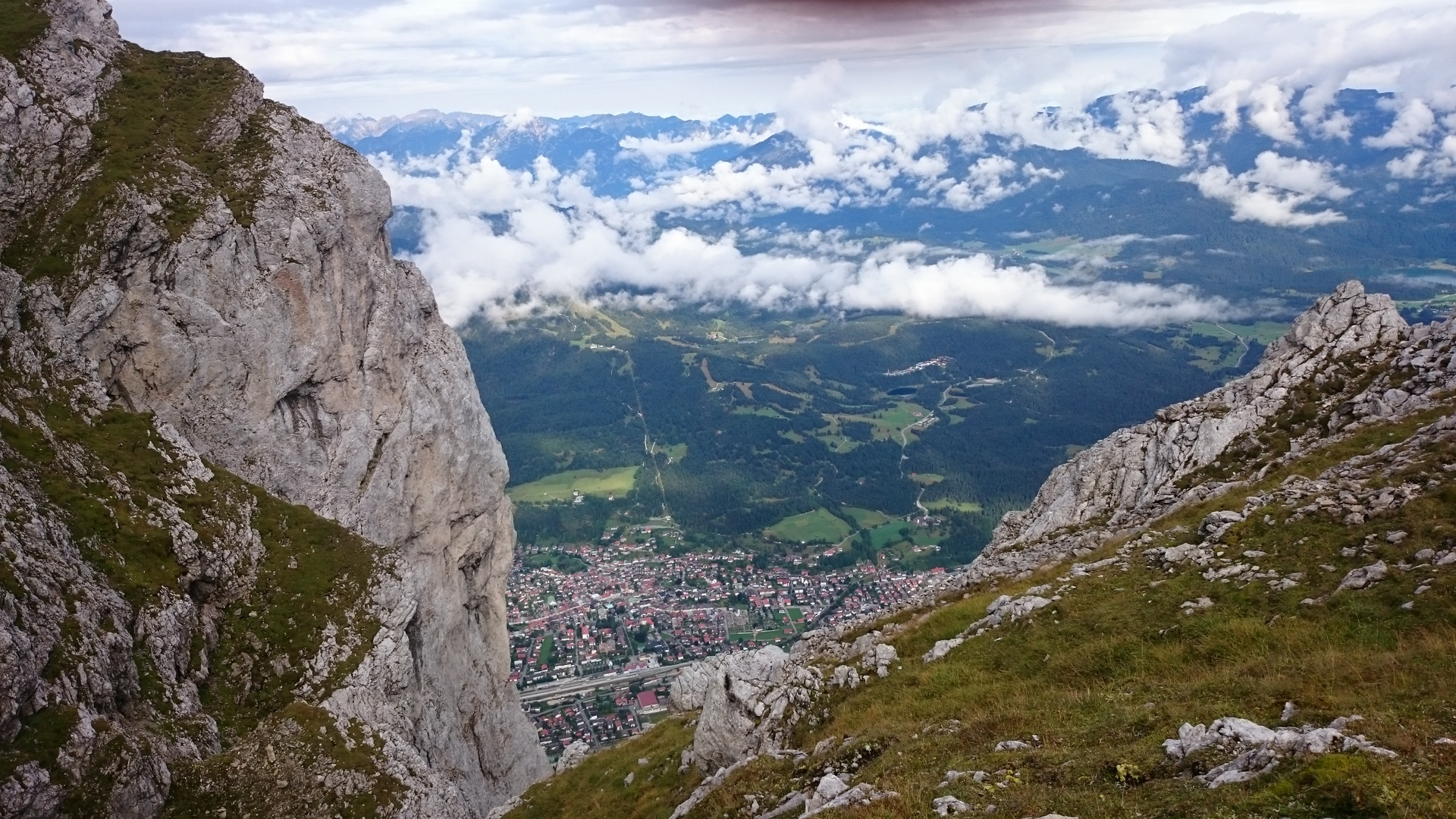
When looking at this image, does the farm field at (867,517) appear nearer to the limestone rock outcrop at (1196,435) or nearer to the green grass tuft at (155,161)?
the limestone rock outcrop at (1196,435)

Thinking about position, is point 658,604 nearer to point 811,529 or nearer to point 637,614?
point 637,614

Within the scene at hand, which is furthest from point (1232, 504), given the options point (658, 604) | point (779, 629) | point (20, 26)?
point (658, 604)

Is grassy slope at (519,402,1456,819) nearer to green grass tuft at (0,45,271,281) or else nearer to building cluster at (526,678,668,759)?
green grass tuft at (0,45,271,281)

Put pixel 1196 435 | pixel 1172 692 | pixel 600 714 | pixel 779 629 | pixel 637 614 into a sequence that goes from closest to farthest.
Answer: pixel 1172 692
pixel 1196 435
pixel 600 714
pixel 779 629
pixel 637 614

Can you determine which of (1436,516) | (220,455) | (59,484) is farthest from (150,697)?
(1436,516)

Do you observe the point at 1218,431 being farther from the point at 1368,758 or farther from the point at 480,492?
the point at 480,492

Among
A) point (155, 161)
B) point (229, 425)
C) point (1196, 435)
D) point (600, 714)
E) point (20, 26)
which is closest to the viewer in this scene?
point (1196, 435)

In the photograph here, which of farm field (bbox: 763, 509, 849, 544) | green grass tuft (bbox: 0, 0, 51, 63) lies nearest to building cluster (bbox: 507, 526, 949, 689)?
farm field (bbox: 763, 509, 849, 544)
